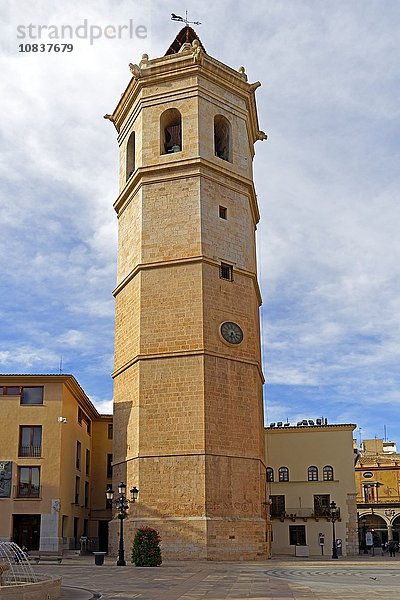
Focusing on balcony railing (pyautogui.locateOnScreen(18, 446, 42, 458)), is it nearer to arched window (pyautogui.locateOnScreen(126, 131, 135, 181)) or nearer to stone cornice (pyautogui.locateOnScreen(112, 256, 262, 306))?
stone cornice (pyautogui.locateOnScreen(112, 256, 262, 306))

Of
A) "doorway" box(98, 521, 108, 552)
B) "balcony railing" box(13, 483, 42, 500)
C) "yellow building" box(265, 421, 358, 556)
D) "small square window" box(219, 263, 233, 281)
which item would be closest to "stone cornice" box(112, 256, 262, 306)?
"small square window" box(219, 263, 233, 281)

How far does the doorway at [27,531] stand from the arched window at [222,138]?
17658 millimetres

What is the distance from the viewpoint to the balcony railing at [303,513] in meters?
37.2

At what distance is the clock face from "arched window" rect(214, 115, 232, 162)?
26.3ft

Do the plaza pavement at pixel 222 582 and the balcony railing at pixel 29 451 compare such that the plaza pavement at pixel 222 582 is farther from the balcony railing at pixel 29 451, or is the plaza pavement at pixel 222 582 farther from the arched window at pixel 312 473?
the arched window at pixel 312 473

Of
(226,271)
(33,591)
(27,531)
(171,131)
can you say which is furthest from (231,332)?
(33,591)

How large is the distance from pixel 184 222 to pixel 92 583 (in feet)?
53.2

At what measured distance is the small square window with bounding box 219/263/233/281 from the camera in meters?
29.5

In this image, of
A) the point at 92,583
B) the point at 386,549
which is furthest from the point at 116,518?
the point at 386,549

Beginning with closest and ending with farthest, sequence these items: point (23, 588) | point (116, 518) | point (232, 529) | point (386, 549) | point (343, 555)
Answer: point (23, 588)
point (232, 529)
point (116, 518)
point (343, 555)
point (386, 549)

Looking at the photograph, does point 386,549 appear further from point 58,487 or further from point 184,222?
point 184,222

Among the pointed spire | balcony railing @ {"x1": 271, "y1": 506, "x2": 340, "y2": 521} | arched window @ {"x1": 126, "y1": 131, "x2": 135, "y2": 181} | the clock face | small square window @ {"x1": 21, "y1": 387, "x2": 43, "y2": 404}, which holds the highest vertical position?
the pointed spire

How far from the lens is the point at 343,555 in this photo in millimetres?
35906

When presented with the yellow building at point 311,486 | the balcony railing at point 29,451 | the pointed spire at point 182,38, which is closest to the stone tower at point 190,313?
the balcony railing at point 29,451
